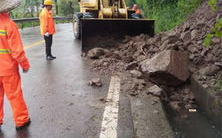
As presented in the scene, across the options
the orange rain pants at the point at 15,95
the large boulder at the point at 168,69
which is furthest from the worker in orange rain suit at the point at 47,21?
the orange rain pants at the point at 15,95

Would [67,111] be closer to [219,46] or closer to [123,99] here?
[123,99]

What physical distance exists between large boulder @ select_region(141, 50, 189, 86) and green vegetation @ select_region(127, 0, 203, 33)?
532 centimetres

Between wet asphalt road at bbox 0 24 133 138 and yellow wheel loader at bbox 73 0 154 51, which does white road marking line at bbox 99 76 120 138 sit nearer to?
wet asphalt road at bbox 0 24 133 138

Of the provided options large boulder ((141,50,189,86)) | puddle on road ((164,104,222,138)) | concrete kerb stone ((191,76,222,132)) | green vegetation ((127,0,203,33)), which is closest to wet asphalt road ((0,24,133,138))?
puddle on road ((164,104,222,138))

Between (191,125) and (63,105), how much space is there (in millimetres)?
2163

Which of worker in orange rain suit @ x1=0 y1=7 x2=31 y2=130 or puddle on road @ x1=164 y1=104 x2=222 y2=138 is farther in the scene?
puddle on road @ x1=164 y1=104 x2=222 y2=138

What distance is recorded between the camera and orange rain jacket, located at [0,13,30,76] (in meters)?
3.40

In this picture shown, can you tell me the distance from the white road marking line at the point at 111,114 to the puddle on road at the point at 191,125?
0.96 metres

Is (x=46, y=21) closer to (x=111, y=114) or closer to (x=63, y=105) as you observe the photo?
(x=63, y=105)

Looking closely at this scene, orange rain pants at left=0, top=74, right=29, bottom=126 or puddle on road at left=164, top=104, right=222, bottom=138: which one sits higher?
orange rain pants at left=0, top=74, right=29, bottom=126

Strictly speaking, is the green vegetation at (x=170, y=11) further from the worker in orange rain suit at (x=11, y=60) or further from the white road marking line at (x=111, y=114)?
the worker in orange rain suit at (x=11, y=60)

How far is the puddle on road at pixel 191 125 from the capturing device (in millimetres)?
4051

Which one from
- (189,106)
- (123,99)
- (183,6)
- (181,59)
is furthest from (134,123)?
(183,6)

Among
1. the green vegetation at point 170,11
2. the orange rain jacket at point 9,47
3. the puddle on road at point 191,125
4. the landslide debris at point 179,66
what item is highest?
the green vegetation at point 170,11
